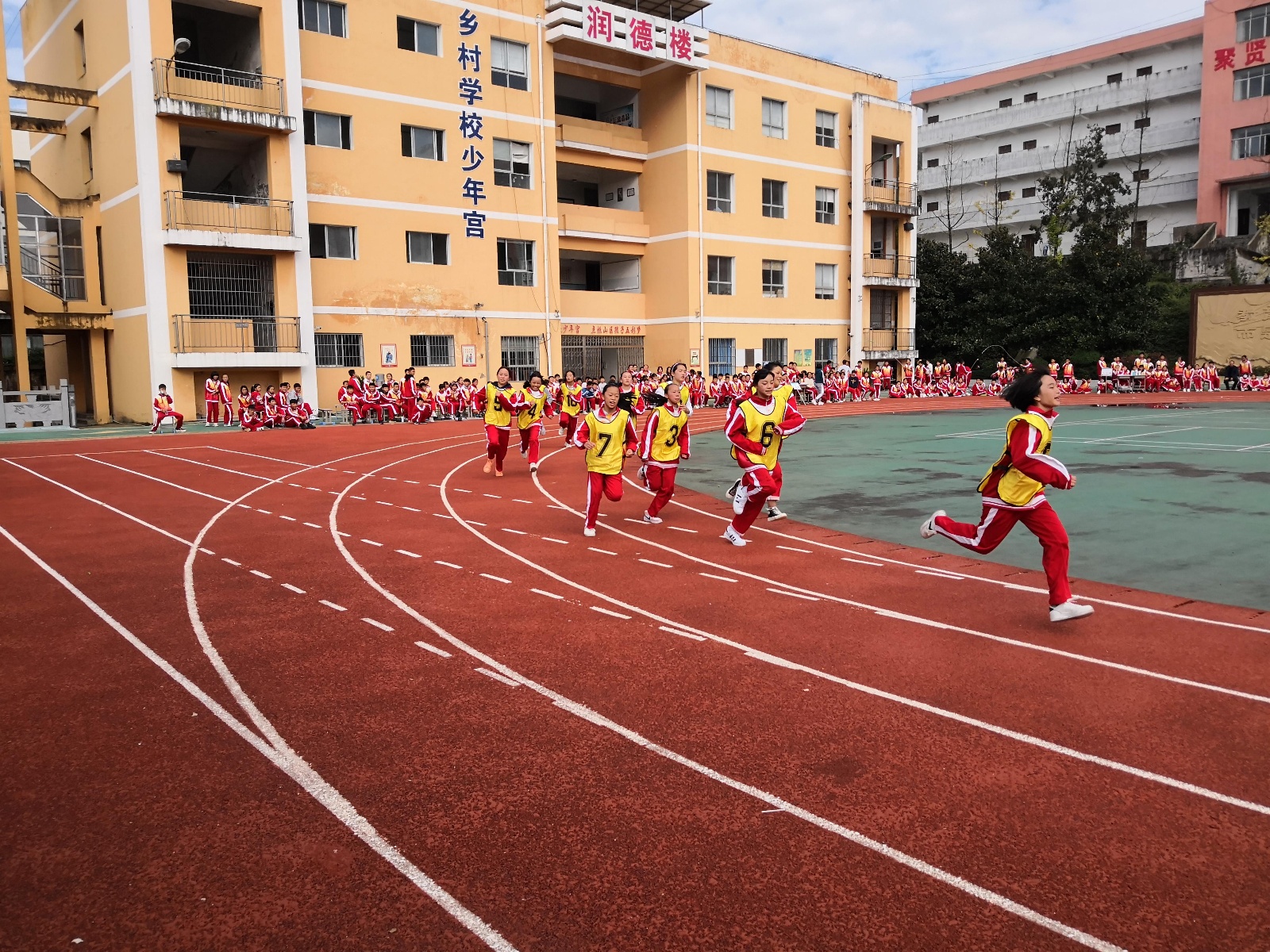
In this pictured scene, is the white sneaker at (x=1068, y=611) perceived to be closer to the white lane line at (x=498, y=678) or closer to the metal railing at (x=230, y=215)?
the white lane line at (x=498, y=678)

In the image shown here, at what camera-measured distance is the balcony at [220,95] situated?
24672 mm

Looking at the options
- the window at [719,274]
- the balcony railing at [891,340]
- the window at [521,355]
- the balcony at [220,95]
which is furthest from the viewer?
the balcony railing at [891,340]

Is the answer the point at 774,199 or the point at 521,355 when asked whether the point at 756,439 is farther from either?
the point at 774,199

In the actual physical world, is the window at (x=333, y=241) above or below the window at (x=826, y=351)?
above

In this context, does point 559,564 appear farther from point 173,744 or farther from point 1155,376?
point 1155,376

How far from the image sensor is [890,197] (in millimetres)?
41938

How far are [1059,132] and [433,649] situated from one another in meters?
62.2

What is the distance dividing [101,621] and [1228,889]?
719 centimetres

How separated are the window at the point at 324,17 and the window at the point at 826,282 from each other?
817 inches

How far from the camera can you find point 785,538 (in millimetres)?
10312

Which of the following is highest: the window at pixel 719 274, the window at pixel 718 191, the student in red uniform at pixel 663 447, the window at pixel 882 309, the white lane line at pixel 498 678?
the window at pixel 718 191

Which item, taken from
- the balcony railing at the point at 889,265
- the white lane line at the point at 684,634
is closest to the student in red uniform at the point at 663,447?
the white lane line at the point at 684,634

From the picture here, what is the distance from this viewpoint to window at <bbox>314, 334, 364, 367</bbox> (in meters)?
28.3

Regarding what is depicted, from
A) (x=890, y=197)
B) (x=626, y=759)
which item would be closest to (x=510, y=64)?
(x=890, y=197)
